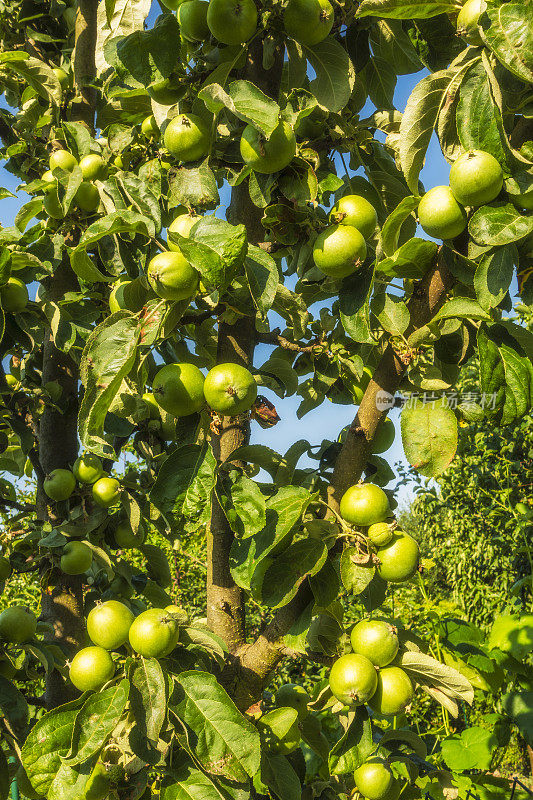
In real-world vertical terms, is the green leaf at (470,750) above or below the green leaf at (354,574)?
below

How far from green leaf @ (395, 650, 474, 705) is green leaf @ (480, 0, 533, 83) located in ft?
3.41

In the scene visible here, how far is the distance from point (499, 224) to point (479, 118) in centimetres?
19

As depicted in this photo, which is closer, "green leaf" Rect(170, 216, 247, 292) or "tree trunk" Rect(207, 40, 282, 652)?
"green leaf" Rect(170, 216, 247, 292)

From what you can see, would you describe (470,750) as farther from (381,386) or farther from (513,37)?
(513,37)

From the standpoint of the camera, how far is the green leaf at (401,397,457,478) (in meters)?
1.09

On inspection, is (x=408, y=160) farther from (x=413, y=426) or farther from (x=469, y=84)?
(x=413, y=426)

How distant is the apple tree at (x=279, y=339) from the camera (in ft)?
3.26

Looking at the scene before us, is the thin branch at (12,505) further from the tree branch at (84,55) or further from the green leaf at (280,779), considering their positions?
the tree branch at (84,55)

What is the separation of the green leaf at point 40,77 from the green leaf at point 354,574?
1.83 metres

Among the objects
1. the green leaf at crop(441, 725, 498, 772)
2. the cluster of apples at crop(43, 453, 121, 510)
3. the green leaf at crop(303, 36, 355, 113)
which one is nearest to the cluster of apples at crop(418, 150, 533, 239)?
the green leaf at crop(303, 36, 355, 113)

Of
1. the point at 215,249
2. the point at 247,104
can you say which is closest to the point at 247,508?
the point at 215,249

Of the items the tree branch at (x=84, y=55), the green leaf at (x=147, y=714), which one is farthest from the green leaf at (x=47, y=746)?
the tree branch at (x=84, y=55)

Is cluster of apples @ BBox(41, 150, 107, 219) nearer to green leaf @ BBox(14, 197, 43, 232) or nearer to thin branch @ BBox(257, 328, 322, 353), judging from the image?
green leaf @ BBox(14, 197, 43, 232)

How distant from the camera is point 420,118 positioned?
1089 mm
